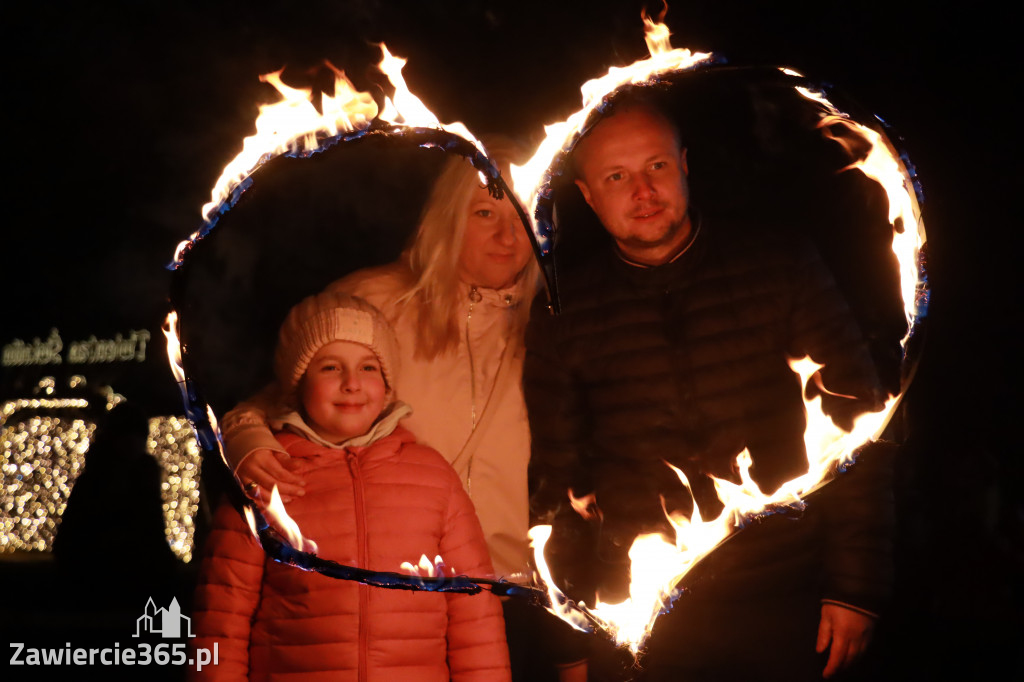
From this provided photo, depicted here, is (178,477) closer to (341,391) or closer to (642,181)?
(341,391)

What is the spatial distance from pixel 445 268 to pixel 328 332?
0.56 m

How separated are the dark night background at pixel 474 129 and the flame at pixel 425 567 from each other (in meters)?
0.81

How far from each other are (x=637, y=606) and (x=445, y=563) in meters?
0.77

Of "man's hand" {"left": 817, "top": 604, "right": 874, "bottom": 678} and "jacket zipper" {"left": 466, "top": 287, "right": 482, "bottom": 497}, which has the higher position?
"jacket zipper" {"left": 466, "top": 287, "right": 482, "bottom": 497}

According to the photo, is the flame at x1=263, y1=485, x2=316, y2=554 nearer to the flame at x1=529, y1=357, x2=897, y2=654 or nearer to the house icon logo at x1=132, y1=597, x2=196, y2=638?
the flame at x1=529, y1=357, x2=897, y2=654

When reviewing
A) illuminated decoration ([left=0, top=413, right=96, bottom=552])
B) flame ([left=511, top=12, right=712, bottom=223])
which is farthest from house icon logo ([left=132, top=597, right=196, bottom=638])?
flame ([left=511, top=12, right=712, bottom=223])

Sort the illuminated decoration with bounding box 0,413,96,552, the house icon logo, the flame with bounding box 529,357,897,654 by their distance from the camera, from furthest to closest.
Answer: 1. the illuminated decoration with bounding box 0,413,96,552
2. the house icon logo
3. the flame with bounding box 529,357,897,654

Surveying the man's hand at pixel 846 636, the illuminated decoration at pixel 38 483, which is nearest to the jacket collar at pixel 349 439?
the man's hand at pixel 846 636

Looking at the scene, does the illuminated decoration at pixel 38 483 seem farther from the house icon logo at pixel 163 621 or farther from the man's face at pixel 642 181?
the man's face at pixel 642 181

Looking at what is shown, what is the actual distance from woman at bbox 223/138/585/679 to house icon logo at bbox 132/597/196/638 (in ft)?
9.14

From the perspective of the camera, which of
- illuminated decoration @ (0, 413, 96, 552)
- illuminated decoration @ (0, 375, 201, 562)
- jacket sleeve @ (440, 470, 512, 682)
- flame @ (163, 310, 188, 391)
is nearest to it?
flame @ (163, 310, 188, 391)

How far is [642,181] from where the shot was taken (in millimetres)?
2961

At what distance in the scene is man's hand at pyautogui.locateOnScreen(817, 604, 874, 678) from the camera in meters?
2.61

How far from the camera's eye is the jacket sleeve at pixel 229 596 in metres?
2.64
